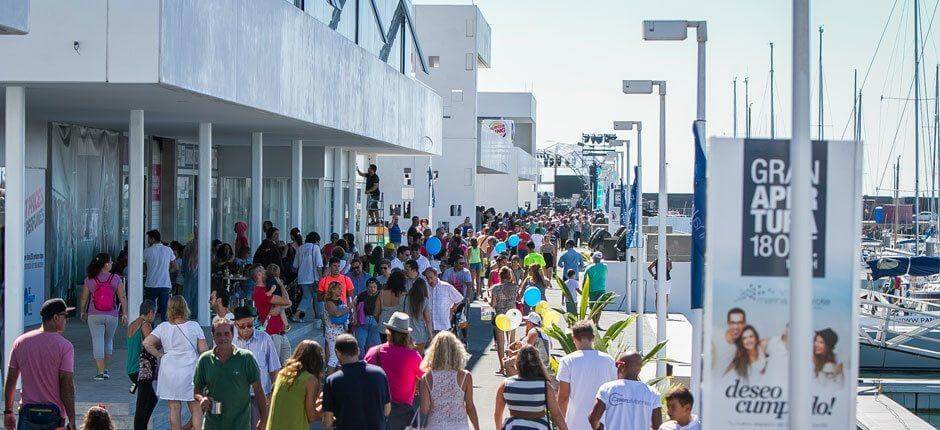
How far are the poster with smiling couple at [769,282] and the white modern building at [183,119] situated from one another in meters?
4.68

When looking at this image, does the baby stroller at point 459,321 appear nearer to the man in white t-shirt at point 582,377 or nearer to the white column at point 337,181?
the man in white t-shirt at point 582,377

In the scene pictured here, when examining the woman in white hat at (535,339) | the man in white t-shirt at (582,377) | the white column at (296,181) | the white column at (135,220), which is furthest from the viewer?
the white column at (296,181)

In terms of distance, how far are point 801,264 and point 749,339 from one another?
0.74 metres

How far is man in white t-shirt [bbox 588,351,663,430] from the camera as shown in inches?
356

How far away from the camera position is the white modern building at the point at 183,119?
1280 centimetres

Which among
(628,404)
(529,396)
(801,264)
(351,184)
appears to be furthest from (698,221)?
(351,184)

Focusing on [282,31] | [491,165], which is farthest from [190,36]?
[491,165]

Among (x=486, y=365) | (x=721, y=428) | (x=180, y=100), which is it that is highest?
(x=180, y=100)

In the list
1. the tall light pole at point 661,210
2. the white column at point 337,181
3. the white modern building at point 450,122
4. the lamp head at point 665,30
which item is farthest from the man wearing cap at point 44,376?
the white modern building at point 450,122

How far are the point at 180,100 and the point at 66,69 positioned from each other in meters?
2.60

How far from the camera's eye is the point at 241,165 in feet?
95.7

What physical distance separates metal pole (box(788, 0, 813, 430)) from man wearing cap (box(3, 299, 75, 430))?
583cm

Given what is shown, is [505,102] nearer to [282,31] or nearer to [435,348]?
[282,31]

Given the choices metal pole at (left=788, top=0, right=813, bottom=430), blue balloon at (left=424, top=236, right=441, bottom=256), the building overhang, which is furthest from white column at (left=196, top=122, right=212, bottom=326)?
metal pole at (left=788, top=0, right=813, bottom=430)
